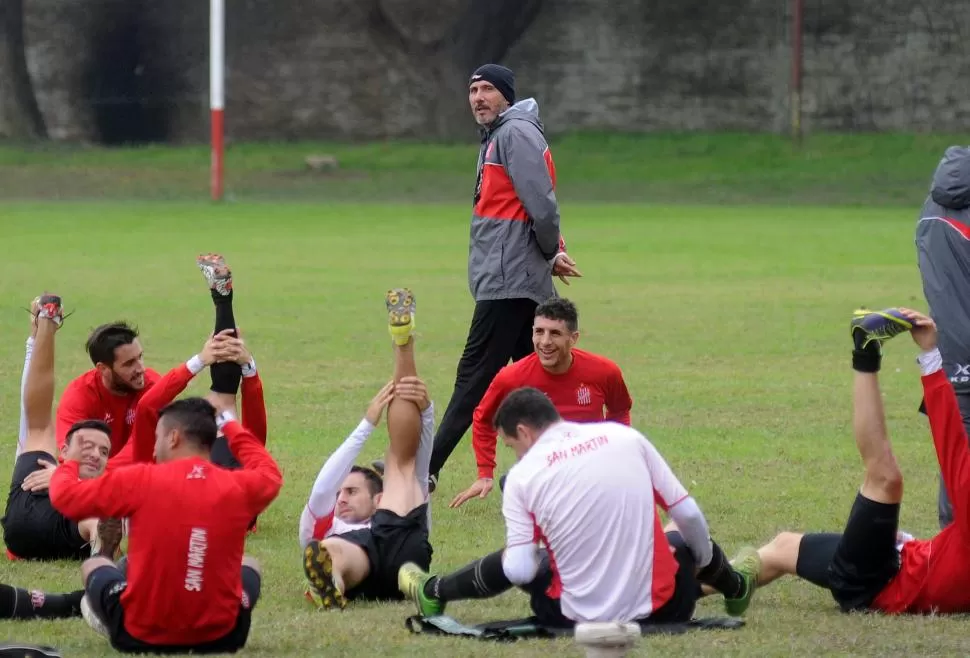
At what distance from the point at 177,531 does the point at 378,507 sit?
1.69 metres

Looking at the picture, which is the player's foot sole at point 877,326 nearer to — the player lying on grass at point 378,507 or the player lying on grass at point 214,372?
the player lying on grass at point 378,507

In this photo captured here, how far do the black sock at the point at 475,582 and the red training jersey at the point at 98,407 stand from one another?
2.65 m

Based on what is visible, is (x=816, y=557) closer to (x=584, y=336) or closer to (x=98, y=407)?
(x=98, y=407)

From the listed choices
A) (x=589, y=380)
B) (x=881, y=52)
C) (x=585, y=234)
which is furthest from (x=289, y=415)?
(x=881, y=52)

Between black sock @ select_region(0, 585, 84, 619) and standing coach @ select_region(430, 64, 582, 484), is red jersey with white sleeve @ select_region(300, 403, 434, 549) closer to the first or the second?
black sock @ select_region(0, 585, 84, 619)

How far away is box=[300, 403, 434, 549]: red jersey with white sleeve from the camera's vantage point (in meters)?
7.37

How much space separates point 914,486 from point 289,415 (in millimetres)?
4612

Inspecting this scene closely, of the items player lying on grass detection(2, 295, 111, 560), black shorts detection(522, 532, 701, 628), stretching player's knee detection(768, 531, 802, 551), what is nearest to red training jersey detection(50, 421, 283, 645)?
black shorts detection(522, 532, 701, 628)

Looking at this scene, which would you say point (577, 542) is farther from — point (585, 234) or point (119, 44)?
point (119, 44)

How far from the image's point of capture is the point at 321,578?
22.9 ft

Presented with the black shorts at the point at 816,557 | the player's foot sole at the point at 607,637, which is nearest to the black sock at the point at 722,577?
the black shorts at the point at 816,557

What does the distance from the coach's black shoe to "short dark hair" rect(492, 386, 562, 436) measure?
178 cm

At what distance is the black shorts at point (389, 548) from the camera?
721cm

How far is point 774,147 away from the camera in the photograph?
4259cm
